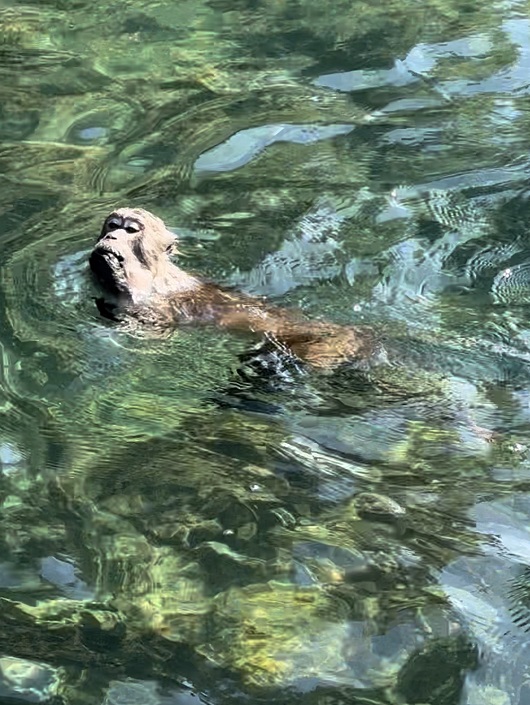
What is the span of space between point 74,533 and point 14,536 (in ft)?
0.78

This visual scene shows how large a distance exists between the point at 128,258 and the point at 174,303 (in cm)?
33

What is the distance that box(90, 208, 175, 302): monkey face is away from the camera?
5.26m

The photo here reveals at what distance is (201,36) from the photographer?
31.1ft

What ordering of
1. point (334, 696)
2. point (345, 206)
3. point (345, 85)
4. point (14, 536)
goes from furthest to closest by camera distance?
point (345, 85) → point (345, 206) → point (14, 536) → point (334, 696)

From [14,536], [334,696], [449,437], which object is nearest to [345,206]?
[449,437]

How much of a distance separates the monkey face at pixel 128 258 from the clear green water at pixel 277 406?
268mm

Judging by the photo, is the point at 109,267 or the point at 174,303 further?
the point at 174,303

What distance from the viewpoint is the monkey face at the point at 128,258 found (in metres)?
5.26

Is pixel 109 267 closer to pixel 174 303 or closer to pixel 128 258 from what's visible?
pixel 128 258

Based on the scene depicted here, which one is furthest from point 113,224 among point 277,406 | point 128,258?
point 277,406

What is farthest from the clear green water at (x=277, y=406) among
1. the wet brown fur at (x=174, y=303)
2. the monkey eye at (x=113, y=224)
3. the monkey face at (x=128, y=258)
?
the monkey eye at (x=113, y=224)

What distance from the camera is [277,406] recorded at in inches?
200

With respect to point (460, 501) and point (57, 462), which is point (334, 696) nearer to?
point (460, 501)

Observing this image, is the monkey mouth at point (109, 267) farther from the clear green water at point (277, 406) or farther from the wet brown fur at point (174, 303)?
the clear green water at point (277, 406)
